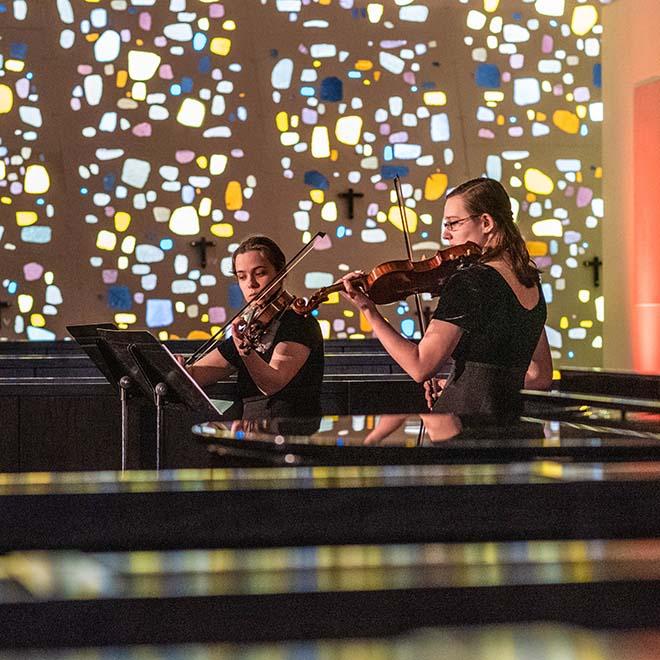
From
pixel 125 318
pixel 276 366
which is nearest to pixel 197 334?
pixel 125 318

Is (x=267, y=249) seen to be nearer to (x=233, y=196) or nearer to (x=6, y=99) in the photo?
(x=233, y=196)

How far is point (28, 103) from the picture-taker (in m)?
7.27

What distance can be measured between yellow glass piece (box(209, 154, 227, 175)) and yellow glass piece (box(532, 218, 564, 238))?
6.96 ft

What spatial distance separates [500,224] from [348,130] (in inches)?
199

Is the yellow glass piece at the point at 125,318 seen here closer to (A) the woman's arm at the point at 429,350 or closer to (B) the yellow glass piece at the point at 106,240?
(B) the yellow glass piece at the point at 106,240

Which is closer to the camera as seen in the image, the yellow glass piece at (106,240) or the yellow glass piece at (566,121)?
the yellow glass piece at (106,240)

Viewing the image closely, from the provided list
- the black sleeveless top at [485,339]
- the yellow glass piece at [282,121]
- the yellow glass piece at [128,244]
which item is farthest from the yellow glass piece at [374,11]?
the black sleeveless top at [485,339]

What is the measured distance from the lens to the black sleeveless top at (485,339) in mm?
2381

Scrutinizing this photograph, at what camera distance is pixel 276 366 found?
9.93 feet

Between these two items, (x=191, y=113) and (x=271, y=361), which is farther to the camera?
(x=191, y=113)

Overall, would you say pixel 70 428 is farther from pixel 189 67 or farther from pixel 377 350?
pixel 189 67

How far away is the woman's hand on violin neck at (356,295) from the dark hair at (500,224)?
0.31 meters

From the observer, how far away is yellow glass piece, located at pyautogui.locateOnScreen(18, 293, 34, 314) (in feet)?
23.7

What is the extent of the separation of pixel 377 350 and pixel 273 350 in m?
4.14
